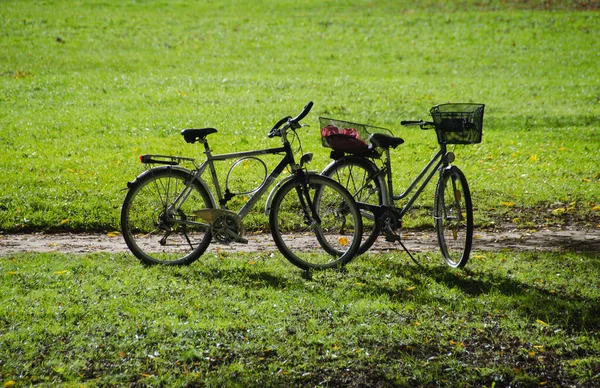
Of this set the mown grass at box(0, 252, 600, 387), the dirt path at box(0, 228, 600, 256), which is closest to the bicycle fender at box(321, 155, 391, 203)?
the mown grass at box(0, 252, 600, 387)

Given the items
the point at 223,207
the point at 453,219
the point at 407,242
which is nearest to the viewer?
the point at 453,219

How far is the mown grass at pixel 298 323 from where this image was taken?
16.6 feet

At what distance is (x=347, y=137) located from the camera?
7086 millimetres

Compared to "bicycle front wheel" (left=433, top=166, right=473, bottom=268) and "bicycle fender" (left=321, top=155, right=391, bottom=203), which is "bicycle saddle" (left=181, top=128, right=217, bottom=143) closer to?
"bicycle fender" (left=321, top=155, right=391, bottom=203)

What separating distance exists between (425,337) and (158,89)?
13475mm

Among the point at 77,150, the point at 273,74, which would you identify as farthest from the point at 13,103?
the point at 273,74

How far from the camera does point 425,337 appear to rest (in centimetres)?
556

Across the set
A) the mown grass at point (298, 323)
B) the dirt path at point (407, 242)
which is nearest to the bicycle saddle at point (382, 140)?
the mown grass at point (298, 323)

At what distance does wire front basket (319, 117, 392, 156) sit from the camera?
7.07m

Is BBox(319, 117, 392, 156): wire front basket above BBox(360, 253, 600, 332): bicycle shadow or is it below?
above

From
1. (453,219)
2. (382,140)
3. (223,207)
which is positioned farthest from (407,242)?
(223,207)

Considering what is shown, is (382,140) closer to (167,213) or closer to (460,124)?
(460,124)

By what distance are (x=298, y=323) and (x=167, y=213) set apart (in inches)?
76.1

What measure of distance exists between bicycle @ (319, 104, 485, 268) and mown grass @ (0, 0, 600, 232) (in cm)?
203
